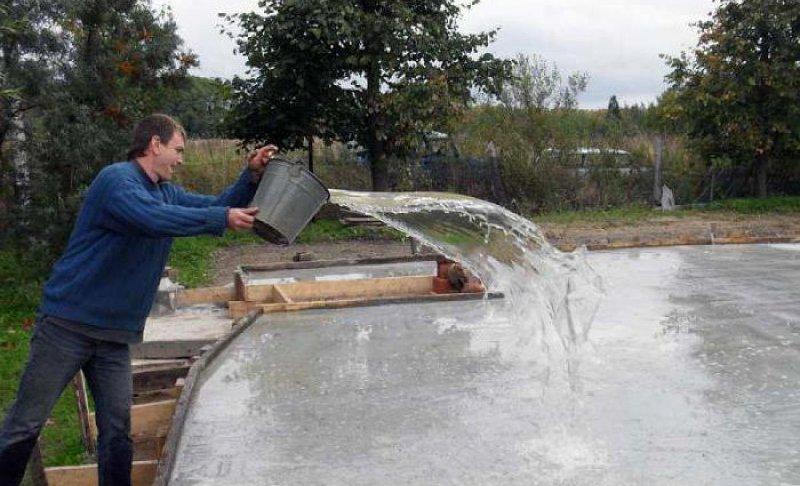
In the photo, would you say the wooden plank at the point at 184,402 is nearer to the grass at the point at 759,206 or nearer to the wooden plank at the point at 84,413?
the wooden plank at the point at 84,413

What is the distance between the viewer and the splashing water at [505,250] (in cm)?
397

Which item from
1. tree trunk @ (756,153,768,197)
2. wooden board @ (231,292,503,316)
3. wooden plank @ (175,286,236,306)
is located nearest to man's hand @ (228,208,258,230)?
wooden board @ (231,292,503,316)

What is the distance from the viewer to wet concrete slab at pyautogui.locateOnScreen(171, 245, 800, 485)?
2.93 m

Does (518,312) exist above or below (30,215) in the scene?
below

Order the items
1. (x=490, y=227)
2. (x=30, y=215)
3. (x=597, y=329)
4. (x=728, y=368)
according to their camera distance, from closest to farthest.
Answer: (x=728, y=368) < (x=490, y=227) < (x=597, y=329) < (x=30, y=215)

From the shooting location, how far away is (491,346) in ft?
14.6

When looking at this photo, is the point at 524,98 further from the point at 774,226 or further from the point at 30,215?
the point at 30,215

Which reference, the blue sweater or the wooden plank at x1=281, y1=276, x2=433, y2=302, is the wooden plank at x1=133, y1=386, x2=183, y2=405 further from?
the wooden plank at x1=281, y1=276, x2=433, y2=302

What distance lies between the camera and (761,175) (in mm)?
14938

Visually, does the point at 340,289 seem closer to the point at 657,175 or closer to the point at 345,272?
the point at 345,272

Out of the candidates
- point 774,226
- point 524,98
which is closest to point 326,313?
point 774,226

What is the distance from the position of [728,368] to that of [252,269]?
4.35m

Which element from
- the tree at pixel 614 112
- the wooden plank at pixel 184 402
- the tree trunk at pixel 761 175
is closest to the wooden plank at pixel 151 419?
the wooden plank at pixel 184 402

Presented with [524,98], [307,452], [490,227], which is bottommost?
[307,452]
